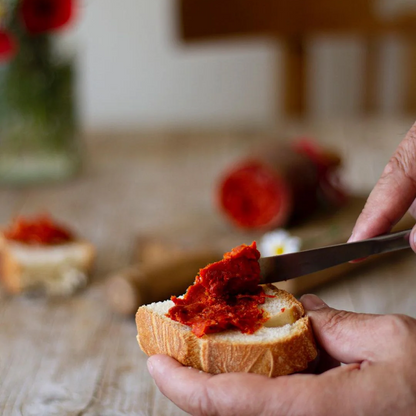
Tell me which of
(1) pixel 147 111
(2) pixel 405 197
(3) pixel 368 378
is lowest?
(1) pixel 147 111

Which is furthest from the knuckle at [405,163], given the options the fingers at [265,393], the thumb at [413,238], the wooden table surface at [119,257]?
the wooden table surface at [119,257]

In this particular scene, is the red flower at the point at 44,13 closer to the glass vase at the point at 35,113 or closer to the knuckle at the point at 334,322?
the glass vase at the point at 35,113

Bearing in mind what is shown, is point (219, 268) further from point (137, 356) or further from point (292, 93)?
point (292, 93)

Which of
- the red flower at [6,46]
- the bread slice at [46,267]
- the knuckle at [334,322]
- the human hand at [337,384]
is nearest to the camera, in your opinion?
the human hand at [337,384]

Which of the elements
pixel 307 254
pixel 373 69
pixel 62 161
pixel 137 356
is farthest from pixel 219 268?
pixel 373 69

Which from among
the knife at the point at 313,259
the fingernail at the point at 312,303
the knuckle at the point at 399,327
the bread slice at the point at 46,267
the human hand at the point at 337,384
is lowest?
the bread slice at the point at 46,267

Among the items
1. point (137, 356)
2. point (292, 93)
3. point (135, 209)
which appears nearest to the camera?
point (137, 356)

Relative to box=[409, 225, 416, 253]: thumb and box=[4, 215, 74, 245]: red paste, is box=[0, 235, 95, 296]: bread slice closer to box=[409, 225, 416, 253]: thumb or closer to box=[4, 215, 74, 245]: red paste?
box=[4, 215, 74, 245]: red paste
